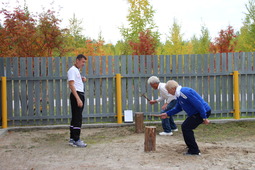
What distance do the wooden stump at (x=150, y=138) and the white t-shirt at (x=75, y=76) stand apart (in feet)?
5.32

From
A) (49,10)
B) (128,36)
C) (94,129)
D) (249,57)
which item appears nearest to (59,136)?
(94,129)

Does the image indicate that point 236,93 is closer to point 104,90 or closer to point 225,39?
point 104,90

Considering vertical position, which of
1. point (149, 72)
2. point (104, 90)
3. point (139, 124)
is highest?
point (149, 72)

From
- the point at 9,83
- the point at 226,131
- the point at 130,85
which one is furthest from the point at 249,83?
the point at 9,83

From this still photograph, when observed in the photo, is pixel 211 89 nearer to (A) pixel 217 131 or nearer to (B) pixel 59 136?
(A) pixel 217 131

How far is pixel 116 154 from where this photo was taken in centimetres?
550

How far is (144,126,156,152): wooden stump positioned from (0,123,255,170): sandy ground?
106 mm

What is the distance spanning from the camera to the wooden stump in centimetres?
548

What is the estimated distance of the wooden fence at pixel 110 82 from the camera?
832 centimetres

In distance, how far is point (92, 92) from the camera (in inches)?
334

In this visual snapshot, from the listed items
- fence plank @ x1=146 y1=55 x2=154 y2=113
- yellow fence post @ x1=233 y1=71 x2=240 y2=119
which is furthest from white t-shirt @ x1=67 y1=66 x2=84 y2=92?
yellow fence post @ x1=233 y1=71 x2=240 y2=119

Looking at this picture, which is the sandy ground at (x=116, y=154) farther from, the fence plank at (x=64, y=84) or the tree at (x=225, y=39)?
the tree at (x=225, y=39)

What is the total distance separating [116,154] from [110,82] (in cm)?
331

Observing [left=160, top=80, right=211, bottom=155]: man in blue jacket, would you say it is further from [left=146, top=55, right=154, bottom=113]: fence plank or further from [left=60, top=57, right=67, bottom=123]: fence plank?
[left=60, top=57, right=67, bottom=123]: fence plank
